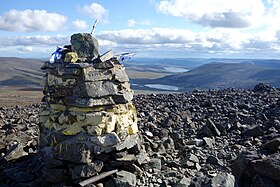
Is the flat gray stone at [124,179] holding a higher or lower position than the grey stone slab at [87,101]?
lower

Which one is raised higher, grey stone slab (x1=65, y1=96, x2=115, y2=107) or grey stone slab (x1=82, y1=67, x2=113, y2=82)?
grey stone slab (x1=82, y1=67, x2=113, y2=82)

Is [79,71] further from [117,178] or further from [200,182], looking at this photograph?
[200,182]

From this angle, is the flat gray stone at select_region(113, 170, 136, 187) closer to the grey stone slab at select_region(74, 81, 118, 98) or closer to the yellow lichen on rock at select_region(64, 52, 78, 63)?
the grey stone slab at select_region(74, 81, 118, 98)

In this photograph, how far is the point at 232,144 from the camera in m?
12.4

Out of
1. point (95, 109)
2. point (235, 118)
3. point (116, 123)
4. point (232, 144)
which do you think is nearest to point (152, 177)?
point (116, 123)

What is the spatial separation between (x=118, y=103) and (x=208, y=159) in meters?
3.20

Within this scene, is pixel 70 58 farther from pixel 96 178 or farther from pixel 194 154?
pixel 194 154

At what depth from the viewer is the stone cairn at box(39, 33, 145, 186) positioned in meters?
8.73

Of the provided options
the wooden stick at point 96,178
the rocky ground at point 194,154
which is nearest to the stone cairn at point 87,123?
the wooden stick at point 96,178

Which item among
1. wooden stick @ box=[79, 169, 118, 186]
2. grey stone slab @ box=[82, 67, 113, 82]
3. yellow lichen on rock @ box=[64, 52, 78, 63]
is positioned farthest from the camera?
yellow lichen on rock @ box=[64, 52, 78, 63]

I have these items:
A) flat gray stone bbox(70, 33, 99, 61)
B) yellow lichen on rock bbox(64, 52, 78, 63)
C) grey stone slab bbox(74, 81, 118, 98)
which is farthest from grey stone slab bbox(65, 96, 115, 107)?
flat gray stone bbox(70, 33, 99, 61)

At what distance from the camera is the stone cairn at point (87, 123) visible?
28.7 ft

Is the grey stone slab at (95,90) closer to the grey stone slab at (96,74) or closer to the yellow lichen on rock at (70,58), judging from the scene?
the grey stone slab at (96,74)

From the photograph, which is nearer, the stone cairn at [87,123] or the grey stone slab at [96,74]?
the stone cairn at [87,123]
